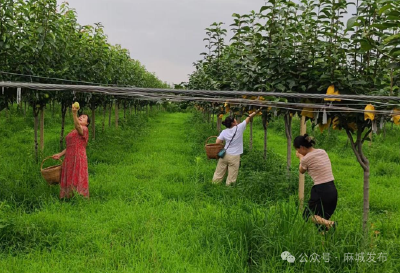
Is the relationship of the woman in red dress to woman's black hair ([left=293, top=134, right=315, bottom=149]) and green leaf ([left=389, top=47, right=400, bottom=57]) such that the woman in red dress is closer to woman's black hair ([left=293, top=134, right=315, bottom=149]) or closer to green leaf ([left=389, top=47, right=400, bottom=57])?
woman's black hair ([left=293, top=134, right=315, bottom=149])

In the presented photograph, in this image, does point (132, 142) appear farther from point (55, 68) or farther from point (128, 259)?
point (128, 259)

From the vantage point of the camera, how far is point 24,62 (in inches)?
216

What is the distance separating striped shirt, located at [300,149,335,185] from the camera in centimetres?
369

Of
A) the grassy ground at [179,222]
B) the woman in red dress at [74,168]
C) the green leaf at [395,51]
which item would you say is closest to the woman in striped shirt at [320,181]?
the grassy ground at [179,222]

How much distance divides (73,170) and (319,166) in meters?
3.47

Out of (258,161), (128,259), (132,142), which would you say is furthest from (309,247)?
(132,142)

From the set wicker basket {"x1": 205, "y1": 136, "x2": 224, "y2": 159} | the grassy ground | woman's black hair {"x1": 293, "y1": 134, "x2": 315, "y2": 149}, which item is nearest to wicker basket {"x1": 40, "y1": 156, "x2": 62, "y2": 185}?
the grassy ground

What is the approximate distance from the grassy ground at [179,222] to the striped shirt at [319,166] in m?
0.47

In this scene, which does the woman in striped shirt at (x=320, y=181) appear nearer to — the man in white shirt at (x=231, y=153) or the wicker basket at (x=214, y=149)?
the man in white shirt at (x=231, y=153)

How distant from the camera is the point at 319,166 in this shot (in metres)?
3.70

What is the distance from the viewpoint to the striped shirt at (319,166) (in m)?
3.69

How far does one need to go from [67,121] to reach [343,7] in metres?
12.8

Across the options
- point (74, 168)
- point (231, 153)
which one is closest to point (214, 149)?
point (231, 153)

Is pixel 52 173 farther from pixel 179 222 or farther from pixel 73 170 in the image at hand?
pixel 179 222
